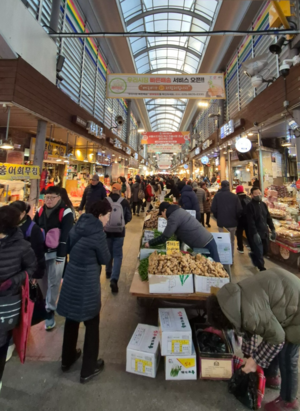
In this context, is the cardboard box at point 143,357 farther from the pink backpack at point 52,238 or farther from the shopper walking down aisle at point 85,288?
the pink backpack at point 52,238

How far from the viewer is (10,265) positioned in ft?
5.48

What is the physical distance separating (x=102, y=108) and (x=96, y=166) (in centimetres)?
395

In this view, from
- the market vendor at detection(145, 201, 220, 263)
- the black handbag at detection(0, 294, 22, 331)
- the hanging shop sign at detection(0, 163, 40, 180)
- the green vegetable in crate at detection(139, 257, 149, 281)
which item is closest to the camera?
the black handbag at detection(0, 294, 22, 331)

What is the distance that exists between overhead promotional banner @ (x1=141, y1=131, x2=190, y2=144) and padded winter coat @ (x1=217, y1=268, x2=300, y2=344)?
1671cm

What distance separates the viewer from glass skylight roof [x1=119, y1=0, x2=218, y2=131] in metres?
9.70

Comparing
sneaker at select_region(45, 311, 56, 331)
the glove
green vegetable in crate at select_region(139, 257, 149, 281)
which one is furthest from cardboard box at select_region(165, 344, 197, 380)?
the glove

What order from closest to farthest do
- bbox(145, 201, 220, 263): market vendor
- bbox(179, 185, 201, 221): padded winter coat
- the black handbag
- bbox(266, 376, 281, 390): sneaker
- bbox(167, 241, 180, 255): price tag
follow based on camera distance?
the black handbag, bbox(266, 376, 281, 390): sneaker, bbox(167, 241, 180, 255): price tag, bbox(145, 201, 220, 263): market vendor, bbox(179, 185, 201, 221): padded winter coat

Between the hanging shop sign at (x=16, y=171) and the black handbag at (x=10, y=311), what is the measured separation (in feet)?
12.4

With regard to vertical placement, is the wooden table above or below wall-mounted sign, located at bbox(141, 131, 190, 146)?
below

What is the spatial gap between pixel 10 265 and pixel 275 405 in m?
2.56

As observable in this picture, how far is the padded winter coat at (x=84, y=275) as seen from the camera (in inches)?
74.4

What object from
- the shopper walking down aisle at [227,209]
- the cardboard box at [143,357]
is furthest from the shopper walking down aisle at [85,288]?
the shopper walking down aisle at [227,209]

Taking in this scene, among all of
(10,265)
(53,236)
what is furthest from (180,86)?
(10,265)

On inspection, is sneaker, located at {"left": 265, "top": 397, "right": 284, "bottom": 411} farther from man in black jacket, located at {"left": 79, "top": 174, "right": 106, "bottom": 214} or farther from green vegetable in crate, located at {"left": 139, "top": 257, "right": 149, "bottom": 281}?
man in black jacket, located at {"left": 79, "top": 174, "right": 106, "bottom": 214}
